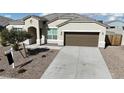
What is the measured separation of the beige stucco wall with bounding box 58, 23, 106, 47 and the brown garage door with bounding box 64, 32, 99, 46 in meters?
0.58

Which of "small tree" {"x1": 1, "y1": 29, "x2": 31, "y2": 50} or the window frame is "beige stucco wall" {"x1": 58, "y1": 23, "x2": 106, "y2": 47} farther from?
"small tree" {"x1": 1, "y1": 29, "x2": 31, "y2": 50}

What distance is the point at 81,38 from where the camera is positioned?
20.6 meters

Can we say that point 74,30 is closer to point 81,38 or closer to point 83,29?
point 83,29

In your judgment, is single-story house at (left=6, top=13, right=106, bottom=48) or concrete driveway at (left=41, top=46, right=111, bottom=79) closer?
concrete driveway at (left=41, top=46, right=111, bottom=79)

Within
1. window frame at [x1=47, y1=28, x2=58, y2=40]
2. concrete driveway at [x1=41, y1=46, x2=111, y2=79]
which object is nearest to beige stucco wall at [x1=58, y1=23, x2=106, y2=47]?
window frame at [x1=47, y1=28, x2=58, y2=40]

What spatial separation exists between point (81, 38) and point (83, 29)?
4.68ft

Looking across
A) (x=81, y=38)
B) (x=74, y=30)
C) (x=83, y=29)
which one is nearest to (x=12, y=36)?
(x=74, y=30)

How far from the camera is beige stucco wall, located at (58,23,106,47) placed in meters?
19.6

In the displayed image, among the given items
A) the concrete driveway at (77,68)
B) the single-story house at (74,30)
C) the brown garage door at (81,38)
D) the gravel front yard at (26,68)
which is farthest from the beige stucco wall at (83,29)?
the gravel front yard at (26,68)

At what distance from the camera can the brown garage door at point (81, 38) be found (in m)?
20.2
